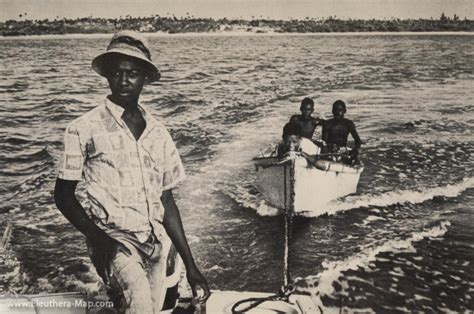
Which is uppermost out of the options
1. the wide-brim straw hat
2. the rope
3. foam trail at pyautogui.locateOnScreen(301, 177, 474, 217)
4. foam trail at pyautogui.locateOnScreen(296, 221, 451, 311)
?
the wide-brim straw hat

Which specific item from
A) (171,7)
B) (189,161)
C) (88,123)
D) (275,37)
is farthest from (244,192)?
(88,123)

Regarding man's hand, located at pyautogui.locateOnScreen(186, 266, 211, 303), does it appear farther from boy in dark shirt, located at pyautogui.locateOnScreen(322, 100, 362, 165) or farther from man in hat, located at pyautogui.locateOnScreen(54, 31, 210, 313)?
boy in dark shirt, located at pyautogui.locateOnScreen(322, 100, 362, 165)

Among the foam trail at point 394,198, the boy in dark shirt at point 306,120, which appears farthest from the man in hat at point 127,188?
the foam trail at point 394,198

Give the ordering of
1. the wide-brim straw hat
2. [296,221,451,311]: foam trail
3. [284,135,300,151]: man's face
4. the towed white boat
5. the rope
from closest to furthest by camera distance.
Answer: the wide-brim straw hat → the rope → [296,221,451,311]: foam trail → [284,135,300,151]: man's face → the towed white boat

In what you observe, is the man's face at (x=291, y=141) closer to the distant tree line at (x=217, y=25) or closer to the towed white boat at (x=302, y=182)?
the towed white boat at (x=302, y=182)

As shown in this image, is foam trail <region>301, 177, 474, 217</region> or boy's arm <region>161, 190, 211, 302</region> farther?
foam trail <region>301, 177, 474, 217</region>

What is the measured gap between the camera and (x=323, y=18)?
2.67 meters

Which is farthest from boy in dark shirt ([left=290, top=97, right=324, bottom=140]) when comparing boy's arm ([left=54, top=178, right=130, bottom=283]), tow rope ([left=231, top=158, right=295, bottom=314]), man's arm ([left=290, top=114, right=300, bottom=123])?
boy's arm ([left=54, top=178, right=130, bottom=283])

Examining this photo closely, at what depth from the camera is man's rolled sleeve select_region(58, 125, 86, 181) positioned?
1359 millimetres

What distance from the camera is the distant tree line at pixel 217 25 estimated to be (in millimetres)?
2496

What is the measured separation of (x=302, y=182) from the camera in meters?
3.35

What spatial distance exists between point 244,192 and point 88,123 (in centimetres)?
232

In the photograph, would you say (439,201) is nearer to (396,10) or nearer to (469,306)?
(469,306)

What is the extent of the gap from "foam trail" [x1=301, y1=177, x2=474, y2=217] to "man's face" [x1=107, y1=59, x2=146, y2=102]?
2.21 m
